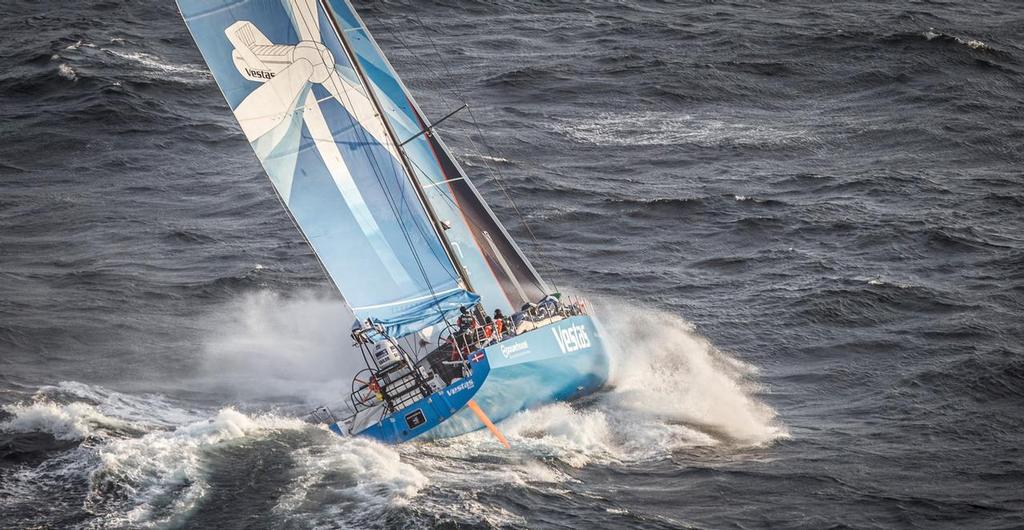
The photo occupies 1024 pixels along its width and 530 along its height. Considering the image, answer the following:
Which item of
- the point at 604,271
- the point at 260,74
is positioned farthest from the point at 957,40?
the point at 260,74

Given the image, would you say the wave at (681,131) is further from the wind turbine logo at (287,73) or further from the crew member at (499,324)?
the wind turbine logo at (287,73)

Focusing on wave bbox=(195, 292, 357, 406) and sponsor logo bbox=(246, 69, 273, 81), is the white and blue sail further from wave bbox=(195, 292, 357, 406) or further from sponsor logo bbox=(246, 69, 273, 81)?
wave bbox=(195, 292, 357, 406)

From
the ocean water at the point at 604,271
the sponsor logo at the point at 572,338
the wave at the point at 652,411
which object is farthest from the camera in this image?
the sponsor logo at the point at 572,338

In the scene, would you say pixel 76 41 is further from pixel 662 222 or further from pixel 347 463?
pixel 347 463

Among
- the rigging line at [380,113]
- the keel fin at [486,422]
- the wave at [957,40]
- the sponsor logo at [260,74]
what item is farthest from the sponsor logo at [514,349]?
the wave at [957,40]

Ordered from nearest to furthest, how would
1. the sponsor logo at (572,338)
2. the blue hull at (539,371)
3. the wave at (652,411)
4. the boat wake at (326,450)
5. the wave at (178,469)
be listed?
the wave at (178,469), the boat wake at (326,450), the wave at (652,411), the blue hull at (539,371), the sponsor logo at (572,338)

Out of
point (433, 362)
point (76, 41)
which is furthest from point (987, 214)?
point (76, 41)
